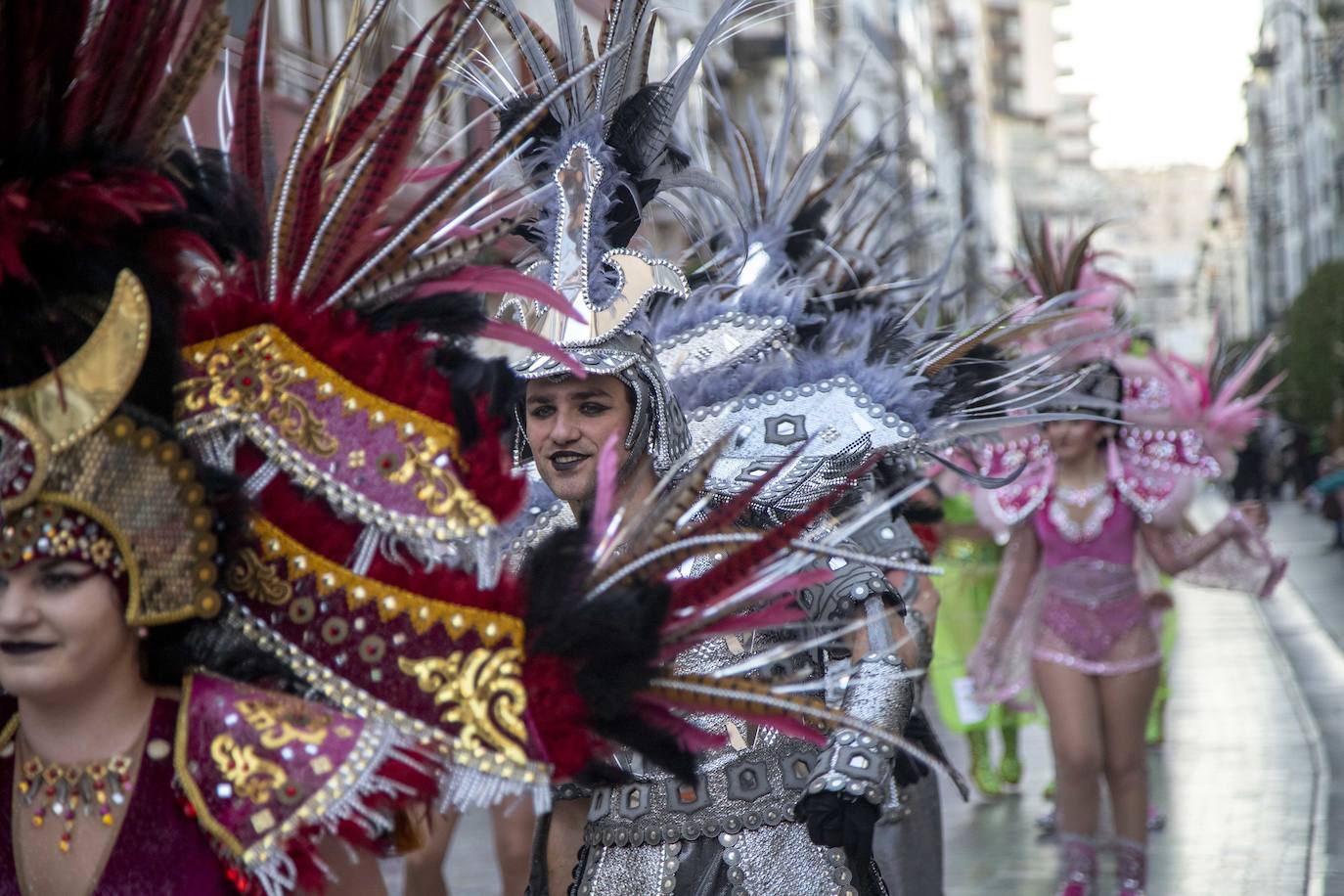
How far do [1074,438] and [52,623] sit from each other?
509 cm

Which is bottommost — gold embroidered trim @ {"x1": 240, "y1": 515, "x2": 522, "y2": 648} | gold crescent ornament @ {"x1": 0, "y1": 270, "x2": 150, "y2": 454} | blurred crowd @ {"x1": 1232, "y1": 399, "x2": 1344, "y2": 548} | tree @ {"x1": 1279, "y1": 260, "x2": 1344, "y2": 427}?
blurred crowd @ {"x1": 1232, "y1": 399, "x2": 1344, "y2": 548}

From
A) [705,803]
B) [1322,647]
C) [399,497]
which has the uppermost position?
[399,497]

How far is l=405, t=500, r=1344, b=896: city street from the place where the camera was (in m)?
6.99

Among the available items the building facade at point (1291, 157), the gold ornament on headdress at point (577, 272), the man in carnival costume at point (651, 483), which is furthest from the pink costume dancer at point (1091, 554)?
the building facade at point (1291, 157)

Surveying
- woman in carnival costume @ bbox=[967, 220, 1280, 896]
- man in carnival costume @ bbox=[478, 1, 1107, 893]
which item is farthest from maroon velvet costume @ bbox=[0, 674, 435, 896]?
woman in carnival costume @ bbox=[967, 220, 1280, 896]

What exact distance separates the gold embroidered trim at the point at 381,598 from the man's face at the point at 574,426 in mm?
1335

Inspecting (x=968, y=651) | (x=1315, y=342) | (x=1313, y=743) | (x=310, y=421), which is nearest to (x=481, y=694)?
(x=310, y=421)

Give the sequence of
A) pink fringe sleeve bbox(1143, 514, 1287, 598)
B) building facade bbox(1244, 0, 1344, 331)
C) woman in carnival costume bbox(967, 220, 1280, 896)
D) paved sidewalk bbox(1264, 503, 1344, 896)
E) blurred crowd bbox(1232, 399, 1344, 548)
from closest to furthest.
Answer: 1. woman in carnival costume bbox(967, 220, 1280, 896)
2. pink fringe sleeve bbox(1143, 514, 1287, 598)
3. paved sidewalk bbox(1264, 503, 1344, 896)
4. blurred crowd bbox(1232, 399, 1344, 548)
5. building facade bbox(1244, 0, 1344, 331)

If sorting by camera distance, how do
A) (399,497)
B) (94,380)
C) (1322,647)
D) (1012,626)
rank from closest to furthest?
1. (94,380)
2. (399,497)
3. (1012,626)
4. (1322,647)

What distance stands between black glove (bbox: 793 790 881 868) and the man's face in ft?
2.43

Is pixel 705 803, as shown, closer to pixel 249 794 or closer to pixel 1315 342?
pixel 249 794

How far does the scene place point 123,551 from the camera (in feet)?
7.28

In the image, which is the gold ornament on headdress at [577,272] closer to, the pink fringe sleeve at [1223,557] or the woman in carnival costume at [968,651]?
the pink fringe sleeve at [1223,557]

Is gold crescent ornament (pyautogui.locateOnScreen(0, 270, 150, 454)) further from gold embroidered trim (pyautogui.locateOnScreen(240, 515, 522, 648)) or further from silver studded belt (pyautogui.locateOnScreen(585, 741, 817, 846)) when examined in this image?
silver studded belt (pyautogui.locateOnScreen(585, 741, 817, 846))
